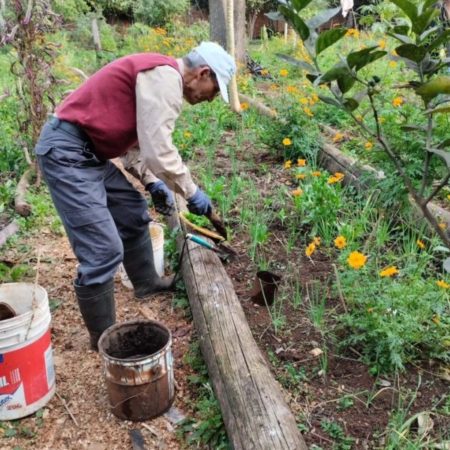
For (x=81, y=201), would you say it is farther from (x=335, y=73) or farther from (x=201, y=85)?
(x=335, y=73)

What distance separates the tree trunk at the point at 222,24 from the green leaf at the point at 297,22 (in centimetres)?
772

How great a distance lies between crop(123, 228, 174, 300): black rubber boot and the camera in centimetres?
340

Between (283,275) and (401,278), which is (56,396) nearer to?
(283,275)

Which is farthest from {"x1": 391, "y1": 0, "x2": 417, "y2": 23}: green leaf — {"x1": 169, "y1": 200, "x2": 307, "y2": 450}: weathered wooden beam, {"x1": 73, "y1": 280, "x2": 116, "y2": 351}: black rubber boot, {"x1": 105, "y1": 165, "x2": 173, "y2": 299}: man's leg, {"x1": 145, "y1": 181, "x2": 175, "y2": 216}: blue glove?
{"x1": 145, "y1": 181, "x2": 175, "y2": 216}: blue glove

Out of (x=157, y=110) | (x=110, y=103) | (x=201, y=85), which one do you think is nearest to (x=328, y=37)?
(x=157, y=110)

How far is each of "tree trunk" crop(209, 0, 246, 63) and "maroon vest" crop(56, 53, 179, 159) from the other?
6.33 metres

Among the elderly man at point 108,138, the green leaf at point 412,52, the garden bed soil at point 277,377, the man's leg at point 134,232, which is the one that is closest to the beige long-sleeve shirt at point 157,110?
the elderly man at point 108,138

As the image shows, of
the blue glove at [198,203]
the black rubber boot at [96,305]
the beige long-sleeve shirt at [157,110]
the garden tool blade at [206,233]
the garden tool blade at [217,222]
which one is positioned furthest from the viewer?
the garden tool blade at [206,233]

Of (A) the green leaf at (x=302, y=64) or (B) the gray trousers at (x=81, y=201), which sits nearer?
(A) the green leaf at (x=302, y=64)

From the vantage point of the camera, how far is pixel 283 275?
11.0 ft

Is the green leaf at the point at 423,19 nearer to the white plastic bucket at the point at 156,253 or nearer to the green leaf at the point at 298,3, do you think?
the green leaf at the point at 298,3

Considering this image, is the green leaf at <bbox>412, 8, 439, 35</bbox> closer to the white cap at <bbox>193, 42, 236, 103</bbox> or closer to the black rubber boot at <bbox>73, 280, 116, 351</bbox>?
the white cap at <bbox>193, 42, 236, 103</bbox>

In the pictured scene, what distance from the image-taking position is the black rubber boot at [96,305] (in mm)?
2824

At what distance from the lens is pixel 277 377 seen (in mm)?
2516
